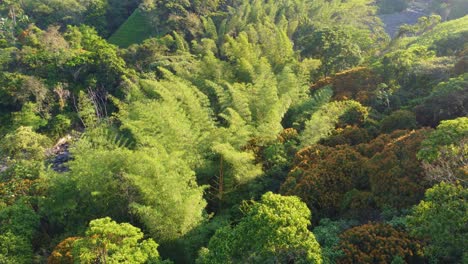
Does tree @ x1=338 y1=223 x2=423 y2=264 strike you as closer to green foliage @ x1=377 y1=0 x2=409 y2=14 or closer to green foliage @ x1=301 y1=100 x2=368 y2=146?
green foliage @ x1=301 y1=100 x2=368 y2=146

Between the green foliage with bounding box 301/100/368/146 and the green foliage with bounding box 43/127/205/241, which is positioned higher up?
the green foliage with bounding box 301/100/368/146

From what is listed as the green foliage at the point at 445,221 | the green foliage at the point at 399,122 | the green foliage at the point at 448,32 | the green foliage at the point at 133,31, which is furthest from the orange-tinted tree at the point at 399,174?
the green foliage at the point at 133,31

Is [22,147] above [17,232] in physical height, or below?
below

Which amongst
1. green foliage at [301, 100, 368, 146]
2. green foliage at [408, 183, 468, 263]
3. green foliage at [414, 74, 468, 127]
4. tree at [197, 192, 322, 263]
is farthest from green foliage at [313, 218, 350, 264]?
green foliage at [414, 74, 468, 127]

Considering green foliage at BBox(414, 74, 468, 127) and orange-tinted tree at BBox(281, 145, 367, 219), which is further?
green foliage at BBox(414, 74, 468, 127)

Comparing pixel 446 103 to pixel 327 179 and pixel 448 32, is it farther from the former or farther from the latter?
pixel 448 32

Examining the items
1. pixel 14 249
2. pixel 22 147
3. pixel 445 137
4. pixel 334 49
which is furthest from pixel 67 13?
pixel 445 137
